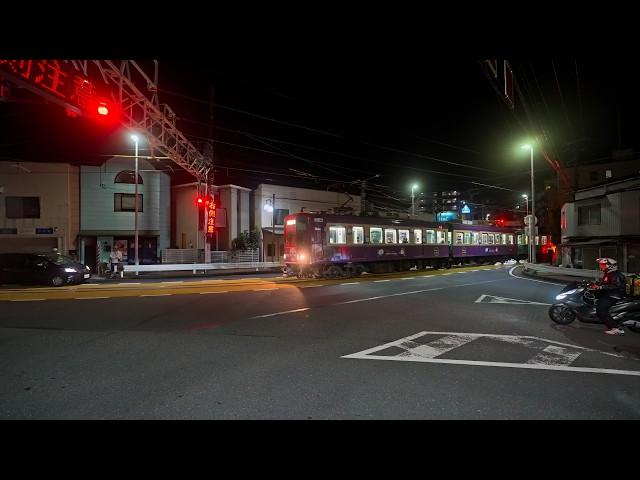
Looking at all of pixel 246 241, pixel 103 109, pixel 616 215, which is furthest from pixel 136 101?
pixel 616 215

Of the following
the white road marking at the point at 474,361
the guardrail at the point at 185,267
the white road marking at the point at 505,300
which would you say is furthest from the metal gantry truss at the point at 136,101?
the white road marking at the point at 505,300

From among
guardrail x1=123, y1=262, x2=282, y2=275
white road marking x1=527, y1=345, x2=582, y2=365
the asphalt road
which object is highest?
guardrail x1=123, y1=262, x2=282, y2=275

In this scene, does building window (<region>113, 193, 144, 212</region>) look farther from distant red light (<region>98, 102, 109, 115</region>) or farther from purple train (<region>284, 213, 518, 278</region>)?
distant red light (<region>98, 102, 109, 115</region>)

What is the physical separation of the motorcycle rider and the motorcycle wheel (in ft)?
2.31

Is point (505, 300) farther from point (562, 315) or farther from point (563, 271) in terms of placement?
point (563, 271)

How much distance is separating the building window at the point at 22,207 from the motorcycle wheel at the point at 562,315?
98.5 ft

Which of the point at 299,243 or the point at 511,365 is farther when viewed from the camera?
the point at 299,243

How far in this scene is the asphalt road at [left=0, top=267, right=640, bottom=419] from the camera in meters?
3.73

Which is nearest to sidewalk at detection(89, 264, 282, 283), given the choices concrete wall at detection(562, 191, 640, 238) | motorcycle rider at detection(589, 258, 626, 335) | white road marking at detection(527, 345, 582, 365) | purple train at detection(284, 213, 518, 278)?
purple train at detection(284, 213, 518, 278)

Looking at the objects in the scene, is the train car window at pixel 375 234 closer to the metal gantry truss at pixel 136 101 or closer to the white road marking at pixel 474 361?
the metal gantry truss at pixel 136 101

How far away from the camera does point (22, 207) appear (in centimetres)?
2472

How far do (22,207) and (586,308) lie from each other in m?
31.3
